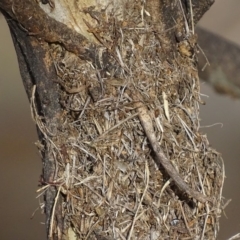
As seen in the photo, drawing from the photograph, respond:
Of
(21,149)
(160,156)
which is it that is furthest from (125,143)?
(21,149)

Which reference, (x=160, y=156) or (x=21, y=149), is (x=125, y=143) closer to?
(x=160, y=156)

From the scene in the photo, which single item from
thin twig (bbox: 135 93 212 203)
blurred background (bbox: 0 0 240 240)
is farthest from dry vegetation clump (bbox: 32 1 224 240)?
blurred background (bbox: 0 0 240 240)

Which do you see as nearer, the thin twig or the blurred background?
the thin twig

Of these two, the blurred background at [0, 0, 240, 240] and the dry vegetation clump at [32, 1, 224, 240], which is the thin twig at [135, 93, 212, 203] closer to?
the dry vegetation clump at [32, 1, 224, 240]

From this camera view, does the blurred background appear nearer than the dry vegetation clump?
No

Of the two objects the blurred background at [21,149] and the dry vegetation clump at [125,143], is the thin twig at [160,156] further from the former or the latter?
the blurred background at [21,149]

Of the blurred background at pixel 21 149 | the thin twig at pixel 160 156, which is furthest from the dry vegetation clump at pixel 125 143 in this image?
the blurred background at pixel 21 149

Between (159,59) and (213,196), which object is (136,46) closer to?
(159,59)
